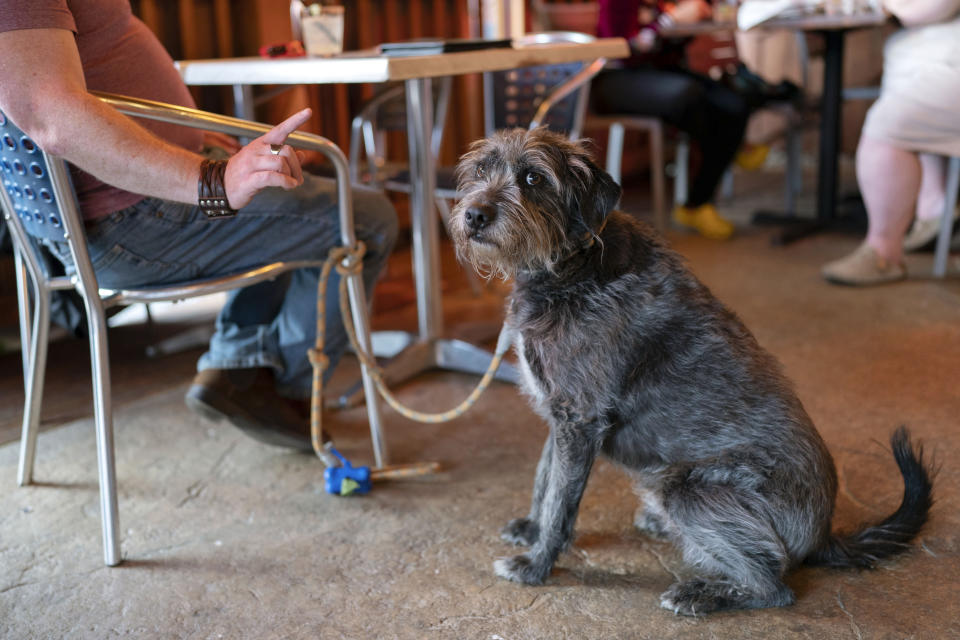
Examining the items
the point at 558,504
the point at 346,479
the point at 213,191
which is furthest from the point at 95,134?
the point at 558,504

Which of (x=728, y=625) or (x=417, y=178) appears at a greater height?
(x=417, y=178)

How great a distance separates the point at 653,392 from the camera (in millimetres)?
1847

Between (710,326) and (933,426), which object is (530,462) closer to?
(710,326)

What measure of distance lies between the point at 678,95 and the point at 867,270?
136 cm

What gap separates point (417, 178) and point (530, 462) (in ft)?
3.47

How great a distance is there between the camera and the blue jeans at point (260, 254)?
211 centimetres

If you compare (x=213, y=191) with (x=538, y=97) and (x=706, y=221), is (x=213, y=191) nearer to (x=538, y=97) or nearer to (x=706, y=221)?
(x=538, y=97)

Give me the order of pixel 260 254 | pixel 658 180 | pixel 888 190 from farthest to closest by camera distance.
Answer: pixel 658 180
pixel 888 190
pixel 260 254

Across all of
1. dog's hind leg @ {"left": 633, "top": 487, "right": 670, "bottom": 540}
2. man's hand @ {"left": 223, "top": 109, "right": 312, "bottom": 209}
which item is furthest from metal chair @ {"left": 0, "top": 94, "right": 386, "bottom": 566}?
dog's hind leg @ {"left": 633, "top": 487, "right": 670, "bottom": 540}

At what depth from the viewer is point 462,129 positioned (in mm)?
5566

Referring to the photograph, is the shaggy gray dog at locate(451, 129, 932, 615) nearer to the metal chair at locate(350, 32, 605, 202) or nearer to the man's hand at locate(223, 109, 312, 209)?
the man's hand at locate(223, 109, 312, 209)

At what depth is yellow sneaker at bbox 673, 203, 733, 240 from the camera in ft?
16.7

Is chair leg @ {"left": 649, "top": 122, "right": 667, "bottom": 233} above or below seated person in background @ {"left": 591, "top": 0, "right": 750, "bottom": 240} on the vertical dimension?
below

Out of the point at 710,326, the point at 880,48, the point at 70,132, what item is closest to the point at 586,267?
the point at 710,326
